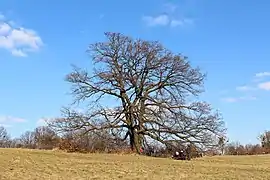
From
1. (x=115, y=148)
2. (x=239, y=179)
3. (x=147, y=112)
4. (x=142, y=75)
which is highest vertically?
(x=142, y=75)

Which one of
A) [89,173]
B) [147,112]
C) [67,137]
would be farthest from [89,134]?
[89,173]

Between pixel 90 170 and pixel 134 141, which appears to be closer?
pixel 90 170

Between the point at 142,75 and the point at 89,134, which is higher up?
the point at 142,75

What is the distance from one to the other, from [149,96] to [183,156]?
6695 millimetres

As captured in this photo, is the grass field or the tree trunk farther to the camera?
the tree trunk

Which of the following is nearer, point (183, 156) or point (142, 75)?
point (183, 156)

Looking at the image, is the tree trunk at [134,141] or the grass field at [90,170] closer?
the grass field at [90,170]

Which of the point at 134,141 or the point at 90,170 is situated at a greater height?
the point at 134,141

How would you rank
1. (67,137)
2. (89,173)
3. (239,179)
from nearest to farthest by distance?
(89,173)
(239,179)
(67,137)

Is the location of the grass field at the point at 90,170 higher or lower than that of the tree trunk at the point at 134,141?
lower

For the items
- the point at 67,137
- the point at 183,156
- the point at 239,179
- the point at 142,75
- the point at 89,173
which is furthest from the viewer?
the point at 142,75

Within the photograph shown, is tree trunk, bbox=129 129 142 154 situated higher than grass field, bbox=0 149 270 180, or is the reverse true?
tree trunk, bbox=129 129 142 154

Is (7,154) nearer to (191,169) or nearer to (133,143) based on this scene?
(191,169)

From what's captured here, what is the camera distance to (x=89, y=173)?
1525cm
